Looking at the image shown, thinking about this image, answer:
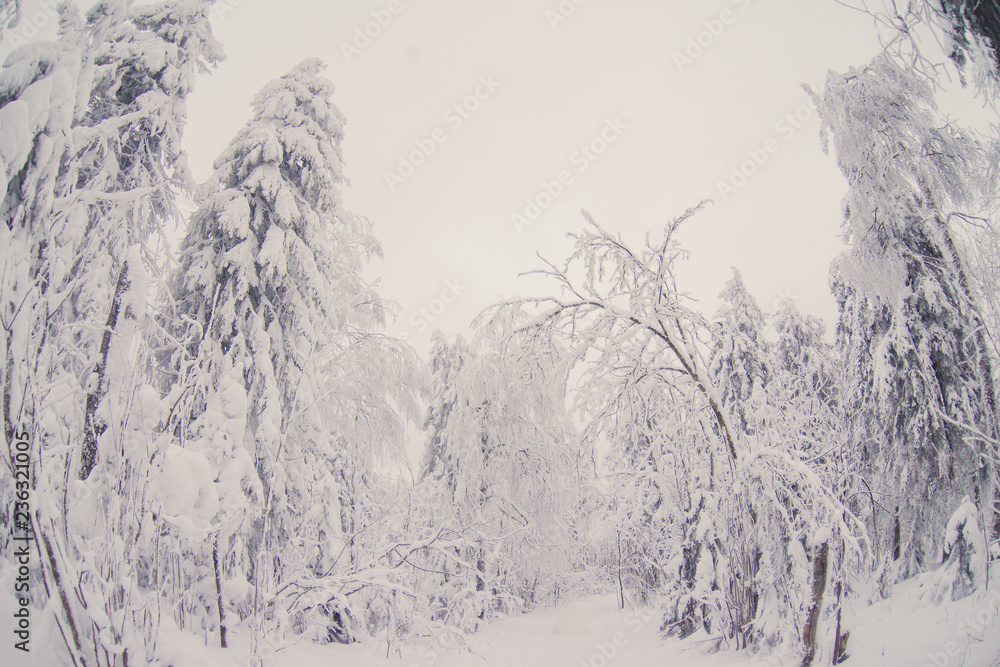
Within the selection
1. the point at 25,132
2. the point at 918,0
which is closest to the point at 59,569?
the point at 25,132

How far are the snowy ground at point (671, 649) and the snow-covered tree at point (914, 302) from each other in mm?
1940

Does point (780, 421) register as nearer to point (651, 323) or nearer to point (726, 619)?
point (726, 619)

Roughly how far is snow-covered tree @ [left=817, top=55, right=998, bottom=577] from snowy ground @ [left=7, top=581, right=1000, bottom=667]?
194 cm

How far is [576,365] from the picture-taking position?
5.24 m

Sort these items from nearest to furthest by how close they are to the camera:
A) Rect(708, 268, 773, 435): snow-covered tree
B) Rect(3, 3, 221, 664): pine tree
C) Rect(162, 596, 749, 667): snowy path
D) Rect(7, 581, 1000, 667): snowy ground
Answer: Rect(3, 3, 221, 664): pine tree, Rect(7, 581, 1000, 667): snowy ground, Rect(162, 596, 749, 667): snowy path, Rect(708, 268, 773, 435): snow-covered tree

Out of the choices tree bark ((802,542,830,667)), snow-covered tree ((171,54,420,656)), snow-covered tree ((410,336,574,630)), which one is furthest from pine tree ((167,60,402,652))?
tree bark ((802,542,830,667))

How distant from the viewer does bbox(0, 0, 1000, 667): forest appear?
6.59 ft

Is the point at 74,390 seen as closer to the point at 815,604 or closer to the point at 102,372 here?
the point at 102,372

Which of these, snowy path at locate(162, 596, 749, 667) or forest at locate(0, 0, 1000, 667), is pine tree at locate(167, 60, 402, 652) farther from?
snowy path at locate(162, 596, 749, 667)

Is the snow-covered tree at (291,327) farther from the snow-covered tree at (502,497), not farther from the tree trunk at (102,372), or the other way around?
the tree trunk at (102,372)

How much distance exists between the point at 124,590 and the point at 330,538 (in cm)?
528

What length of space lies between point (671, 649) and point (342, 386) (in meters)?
7.77

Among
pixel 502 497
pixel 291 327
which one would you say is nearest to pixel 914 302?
pixel 502 497

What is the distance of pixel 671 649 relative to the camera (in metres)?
7.96
